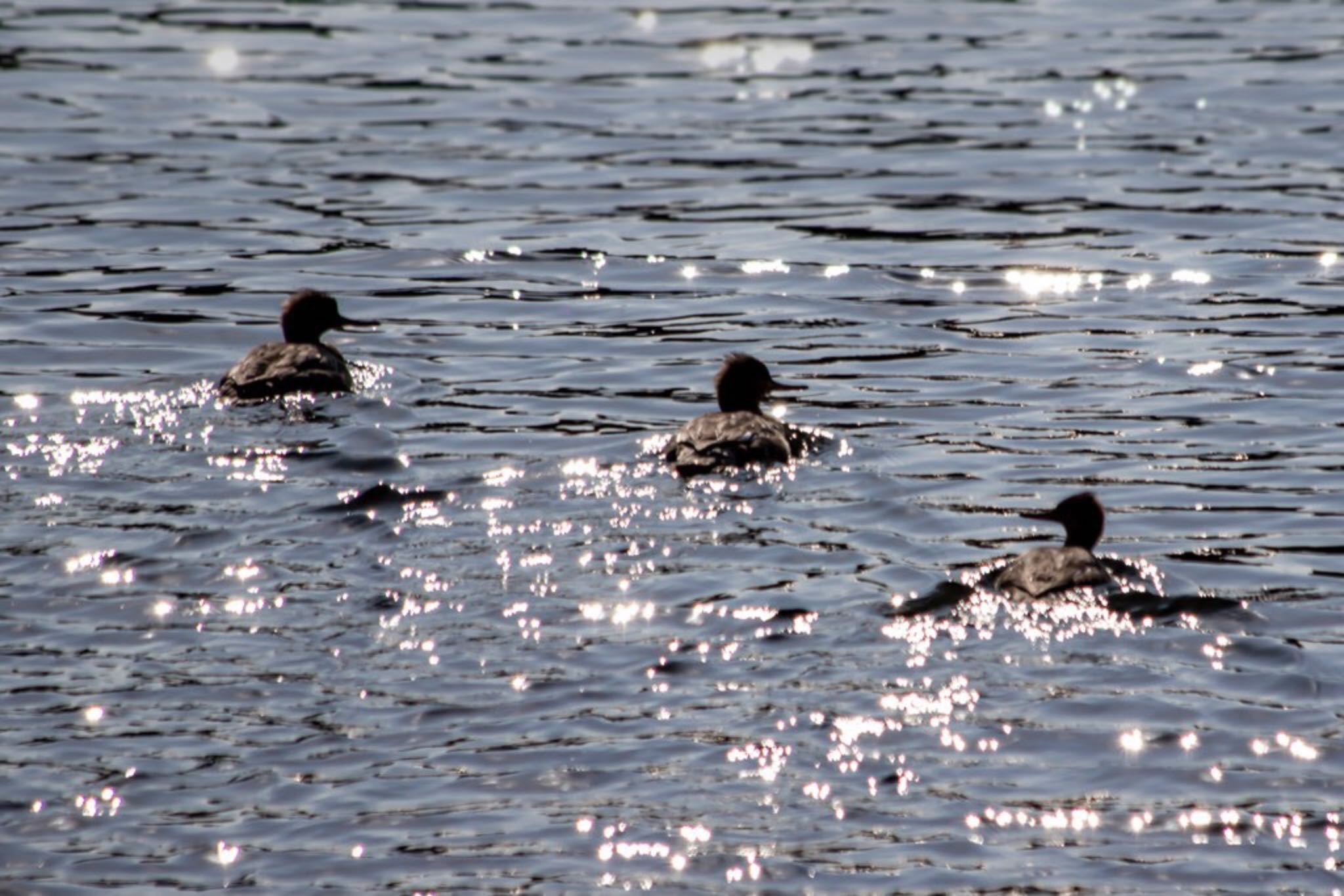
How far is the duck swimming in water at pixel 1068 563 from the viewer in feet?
35.7

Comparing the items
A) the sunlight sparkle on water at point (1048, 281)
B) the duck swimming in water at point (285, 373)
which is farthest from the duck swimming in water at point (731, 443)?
the sunlight sparkle on water at point (1048, 281)

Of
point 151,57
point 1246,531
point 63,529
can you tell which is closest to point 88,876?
point 63,529

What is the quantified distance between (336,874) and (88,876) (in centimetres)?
89

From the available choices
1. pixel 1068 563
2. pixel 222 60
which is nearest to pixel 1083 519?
pixel 1068 563

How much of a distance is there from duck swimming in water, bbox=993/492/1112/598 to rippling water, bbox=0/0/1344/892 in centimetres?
17

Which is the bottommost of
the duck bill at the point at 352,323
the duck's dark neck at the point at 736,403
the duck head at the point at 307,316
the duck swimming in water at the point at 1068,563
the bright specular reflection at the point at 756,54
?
the duck swimming in water at the point at 1068,563

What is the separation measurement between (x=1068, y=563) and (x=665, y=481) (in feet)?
9.76

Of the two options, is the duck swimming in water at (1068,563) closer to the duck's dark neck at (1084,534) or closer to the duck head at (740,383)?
the duck's dark neck at (1084,534)

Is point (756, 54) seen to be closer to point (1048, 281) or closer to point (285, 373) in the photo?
→ point (1048, 281)

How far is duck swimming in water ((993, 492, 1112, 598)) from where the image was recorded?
35.7 ft

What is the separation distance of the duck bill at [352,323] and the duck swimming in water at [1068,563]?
665 centimetres

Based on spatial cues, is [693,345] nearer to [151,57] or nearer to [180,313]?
[180,313]

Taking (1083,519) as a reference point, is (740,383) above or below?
above

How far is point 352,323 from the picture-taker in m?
16.9
